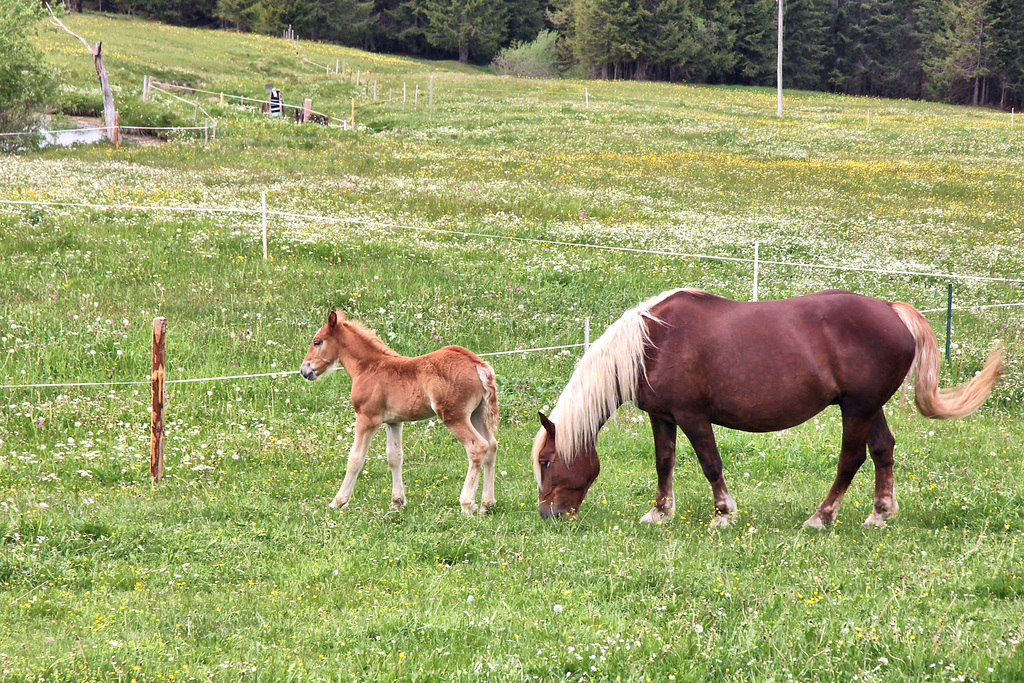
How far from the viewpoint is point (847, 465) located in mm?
7840

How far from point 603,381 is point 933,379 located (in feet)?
10.4

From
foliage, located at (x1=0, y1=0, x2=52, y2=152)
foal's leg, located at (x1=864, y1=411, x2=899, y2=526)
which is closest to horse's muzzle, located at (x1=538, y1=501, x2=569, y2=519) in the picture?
foal's leg, located at (x1=864, y1=411, x2=899, y2=526)

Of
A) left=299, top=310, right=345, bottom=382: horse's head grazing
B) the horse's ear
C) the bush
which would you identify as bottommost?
the horse's ear

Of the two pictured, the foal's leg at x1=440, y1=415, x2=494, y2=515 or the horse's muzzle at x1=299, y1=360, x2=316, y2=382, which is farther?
the horse's muzzle at x1=299, y1=360, x2=316, y2=382

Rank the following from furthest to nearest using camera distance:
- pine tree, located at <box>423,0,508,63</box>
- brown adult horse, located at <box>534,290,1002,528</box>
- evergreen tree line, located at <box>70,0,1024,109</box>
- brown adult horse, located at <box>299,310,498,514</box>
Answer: pine tree, located at <box>423,0,508,63</box> < evergreen tree line, located at <box>70,0,1024,109</box> < brown adult horse, located at <box>299,310,498,514</box> < brown adult horse, located at <box>534,290,1002,528</box>

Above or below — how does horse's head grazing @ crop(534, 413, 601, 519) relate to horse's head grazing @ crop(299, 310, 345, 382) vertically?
below

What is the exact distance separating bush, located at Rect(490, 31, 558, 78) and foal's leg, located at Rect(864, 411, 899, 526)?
294 feet

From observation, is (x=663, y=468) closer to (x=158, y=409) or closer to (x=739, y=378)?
(x=739, y=378)

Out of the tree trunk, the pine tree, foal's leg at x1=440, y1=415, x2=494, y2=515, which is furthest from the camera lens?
the pine tree

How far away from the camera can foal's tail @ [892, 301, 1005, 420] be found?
310 inches

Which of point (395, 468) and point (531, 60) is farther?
point (531, 60)

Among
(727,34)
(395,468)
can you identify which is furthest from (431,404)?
(727,34)

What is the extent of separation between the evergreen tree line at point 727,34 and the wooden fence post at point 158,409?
89.6m

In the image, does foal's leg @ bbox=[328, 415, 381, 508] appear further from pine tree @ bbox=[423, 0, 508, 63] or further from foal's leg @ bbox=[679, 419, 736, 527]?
pine tree @ bbox=[423, 0, 508, 63]
